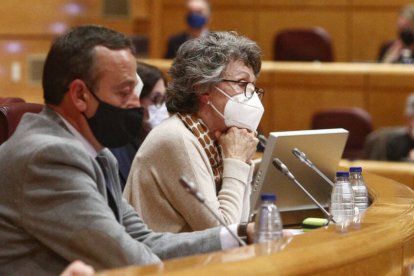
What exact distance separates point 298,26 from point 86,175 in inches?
349

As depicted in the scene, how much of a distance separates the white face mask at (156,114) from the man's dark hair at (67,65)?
1835mm

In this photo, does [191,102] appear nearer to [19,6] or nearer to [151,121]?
[151,121]

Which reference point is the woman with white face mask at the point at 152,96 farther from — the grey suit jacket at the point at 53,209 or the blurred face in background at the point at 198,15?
the blurred face in background at the point at 198,15

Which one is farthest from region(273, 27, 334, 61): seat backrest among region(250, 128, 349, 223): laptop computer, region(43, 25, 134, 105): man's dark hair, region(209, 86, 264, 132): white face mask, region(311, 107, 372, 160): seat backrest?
region(43, 25, 134, 105): man's dark hair

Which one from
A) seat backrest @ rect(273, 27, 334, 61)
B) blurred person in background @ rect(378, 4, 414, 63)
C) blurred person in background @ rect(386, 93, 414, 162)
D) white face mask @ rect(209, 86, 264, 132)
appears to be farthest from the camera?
seat backrest @ rect(273, 27, 334, 61)

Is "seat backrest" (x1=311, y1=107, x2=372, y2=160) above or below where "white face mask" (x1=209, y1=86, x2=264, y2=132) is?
below

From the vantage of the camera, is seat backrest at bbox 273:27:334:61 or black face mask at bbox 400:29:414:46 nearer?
black face mask at bbox 400:29:414:46

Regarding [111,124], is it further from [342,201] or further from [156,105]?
[156,105]

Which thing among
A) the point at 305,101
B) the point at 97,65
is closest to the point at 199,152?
the point at 97,65

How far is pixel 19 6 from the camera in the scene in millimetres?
10172

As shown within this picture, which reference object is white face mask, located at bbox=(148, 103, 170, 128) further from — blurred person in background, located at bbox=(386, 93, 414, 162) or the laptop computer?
blurred person in background, located at bbox=(386, 93, 414, 162)

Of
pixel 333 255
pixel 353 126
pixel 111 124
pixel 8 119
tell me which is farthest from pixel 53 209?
pixel 353 126

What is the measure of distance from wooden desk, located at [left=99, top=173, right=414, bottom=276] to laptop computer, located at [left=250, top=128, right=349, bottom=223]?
29cm

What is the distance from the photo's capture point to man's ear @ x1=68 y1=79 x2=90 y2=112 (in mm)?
2645
